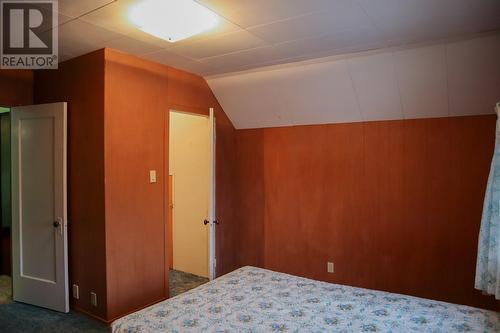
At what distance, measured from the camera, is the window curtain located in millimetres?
2266

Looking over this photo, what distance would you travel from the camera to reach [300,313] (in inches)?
81.0

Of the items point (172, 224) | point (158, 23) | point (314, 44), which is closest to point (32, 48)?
point (158, 23)

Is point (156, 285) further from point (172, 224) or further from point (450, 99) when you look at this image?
point (450, 99)

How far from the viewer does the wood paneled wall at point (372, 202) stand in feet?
10.3

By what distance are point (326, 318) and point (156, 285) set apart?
1955 millimetres

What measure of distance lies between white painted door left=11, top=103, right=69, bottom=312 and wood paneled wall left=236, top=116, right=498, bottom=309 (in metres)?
2.03

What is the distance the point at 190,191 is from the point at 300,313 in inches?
103

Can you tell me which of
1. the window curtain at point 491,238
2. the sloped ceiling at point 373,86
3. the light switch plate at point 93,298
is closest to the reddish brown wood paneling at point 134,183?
the light switch plate at point 93,298

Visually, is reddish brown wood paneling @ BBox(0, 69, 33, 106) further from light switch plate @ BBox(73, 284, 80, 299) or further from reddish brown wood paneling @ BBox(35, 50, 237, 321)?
light switch plate @ BBox(73, 284, 80, 299)

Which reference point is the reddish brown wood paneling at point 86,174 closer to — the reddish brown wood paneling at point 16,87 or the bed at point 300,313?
the reddish brown wood paneling at point 16,87

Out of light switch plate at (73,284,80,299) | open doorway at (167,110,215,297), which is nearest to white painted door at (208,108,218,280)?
open doorway at (167,110,215,297)

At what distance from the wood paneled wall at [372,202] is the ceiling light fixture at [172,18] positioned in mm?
1923

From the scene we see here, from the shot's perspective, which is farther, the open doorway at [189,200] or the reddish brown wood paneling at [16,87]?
the open doorway at [189,200]

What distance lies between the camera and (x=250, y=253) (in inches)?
172
